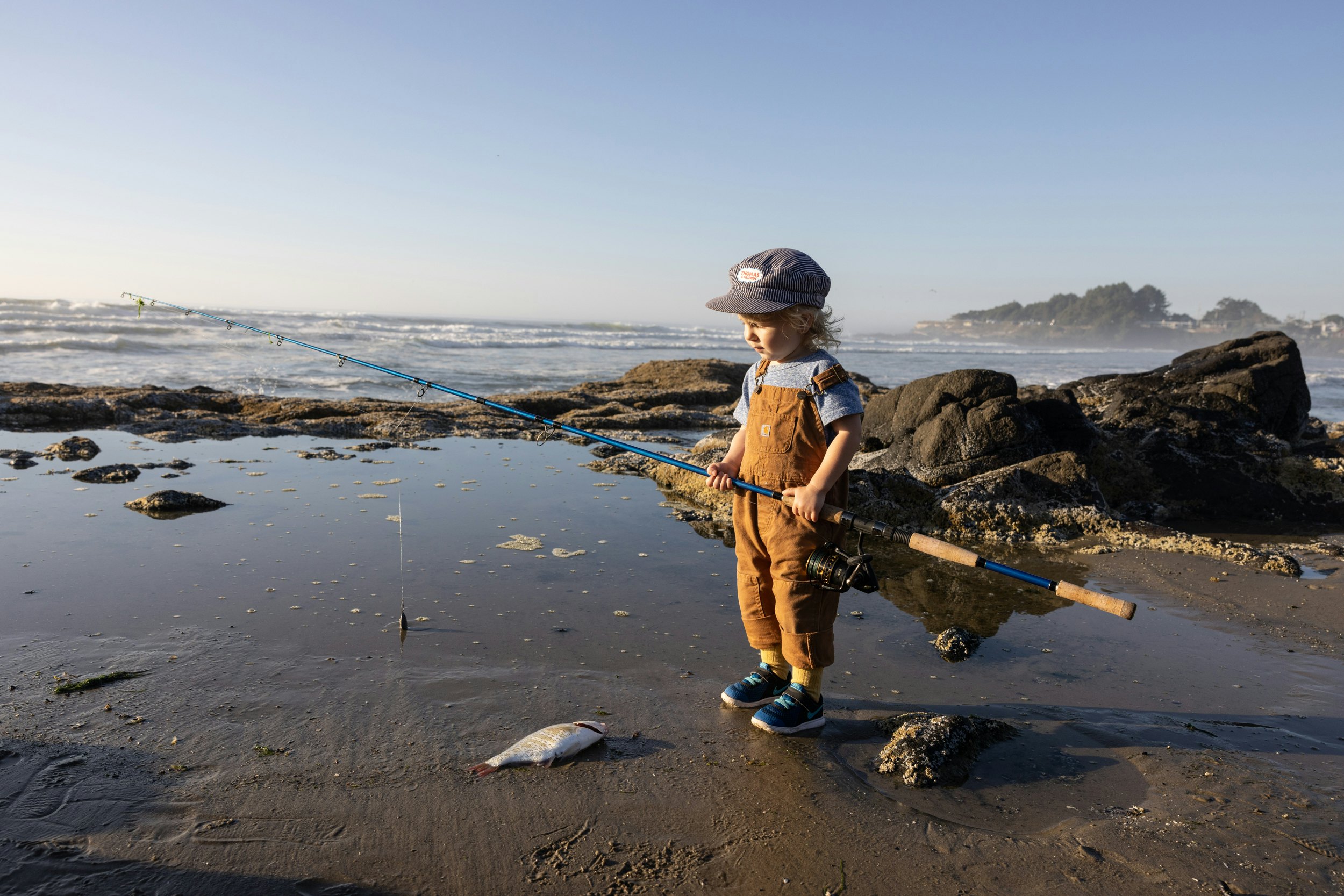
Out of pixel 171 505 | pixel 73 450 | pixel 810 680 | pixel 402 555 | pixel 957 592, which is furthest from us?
pixel 73 450

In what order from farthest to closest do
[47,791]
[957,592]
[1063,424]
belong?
[1063,424]
[957,592]
[47,791]

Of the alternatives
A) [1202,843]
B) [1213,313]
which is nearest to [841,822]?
[1202,843]

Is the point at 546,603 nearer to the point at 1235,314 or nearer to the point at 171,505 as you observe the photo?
the point at 171,505

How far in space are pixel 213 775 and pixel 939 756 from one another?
2.17 m

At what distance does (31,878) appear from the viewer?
5.86ft

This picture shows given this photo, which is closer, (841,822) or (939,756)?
(841,822)

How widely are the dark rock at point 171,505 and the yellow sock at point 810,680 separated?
4.08 meters

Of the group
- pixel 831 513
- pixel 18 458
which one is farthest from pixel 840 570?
pixel 18 458

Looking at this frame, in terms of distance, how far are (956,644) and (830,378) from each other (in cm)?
145

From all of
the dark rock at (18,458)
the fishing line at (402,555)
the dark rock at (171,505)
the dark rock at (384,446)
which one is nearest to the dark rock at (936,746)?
the fishing line at (402,555)

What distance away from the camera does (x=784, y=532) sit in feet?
9.13

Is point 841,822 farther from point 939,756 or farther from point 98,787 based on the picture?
point 98,787

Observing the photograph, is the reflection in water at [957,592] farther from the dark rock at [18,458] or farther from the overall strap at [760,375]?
the dark rock at [18,458]

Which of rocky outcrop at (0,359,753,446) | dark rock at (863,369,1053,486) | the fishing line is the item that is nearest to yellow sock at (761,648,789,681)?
the fishing line
